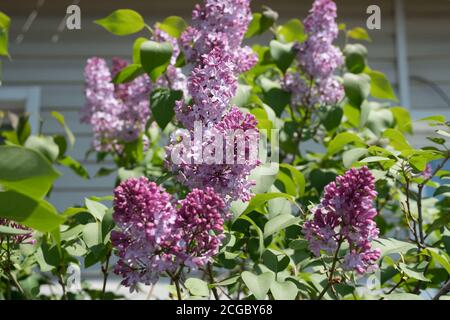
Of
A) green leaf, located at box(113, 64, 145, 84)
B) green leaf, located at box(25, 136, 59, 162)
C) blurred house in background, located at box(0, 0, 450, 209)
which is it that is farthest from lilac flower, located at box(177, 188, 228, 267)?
blurred house in background, located at box(0, 0, 450, 209)

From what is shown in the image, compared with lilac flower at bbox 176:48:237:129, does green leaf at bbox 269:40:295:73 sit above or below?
above

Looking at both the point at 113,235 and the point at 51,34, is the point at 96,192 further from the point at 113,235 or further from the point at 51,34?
the point at 113,235

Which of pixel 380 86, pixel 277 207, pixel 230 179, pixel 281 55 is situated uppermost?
pixel 281 55

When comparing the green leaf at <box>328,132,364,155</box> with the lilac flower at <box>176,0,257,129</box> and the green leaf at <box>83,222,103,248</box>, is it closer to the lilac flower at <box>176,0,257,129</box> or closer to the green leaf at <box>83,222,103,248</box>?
the lilac flower at <box>176,0,257,129</box>

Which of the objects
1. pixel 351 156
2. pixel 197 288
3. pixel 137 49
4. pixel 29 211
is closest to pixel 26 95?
pixel 137 49

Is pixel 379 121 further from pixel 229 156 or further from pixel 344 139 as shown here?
pixel 229 156

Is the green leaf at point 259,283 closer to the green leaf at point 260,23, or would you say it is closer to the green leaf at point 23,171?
the green leaf at point 23,171

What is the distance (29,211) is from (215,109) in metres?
0.57

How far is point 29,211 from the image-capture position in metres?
0.86

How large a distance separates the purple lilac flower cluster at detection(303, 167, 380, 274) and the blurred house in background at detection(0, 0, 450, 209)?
259cm

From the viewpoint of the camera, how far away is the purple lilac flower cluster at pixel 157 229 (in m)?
1.09

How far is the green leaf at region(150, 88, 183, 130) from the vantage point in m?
A: 1.73
